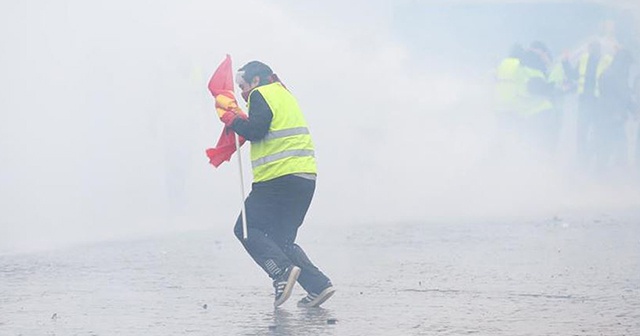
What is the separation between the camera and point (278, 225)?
938 cm

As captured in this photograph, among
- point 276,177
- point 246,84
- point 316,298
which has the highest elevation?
point 246,84

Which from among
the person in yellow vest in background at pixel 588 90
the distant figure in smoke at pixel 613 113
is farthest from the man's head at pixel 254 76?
the person in yellow vest in background at pixel 588 90

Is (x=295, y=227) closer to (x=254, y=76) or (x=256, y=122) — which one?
(x=256, y=122)

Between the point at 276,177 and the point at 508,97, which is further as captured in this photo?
the point at 508,97

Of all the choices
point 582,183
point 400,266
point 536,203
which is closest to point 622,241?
point 400,266

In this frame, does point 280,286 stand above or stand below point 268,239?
below

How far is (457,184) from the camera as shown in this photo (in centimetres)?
1980

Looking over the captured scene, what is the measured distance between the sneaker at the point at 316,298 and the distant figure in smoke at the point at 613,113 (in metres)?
13.8

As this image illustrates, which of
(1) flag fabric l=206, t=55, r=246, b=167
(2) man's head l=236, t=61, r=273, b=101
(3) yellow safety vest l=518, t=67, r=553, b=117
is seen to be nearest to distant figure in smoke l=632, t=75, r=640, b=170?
(3) yellow safety vest l=518, t=67, r=553, b=117

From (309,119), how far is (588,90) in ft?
15.6

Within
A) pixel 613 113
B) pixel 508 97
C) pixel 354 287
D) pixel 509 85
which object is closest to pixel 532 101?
pixel 508 97

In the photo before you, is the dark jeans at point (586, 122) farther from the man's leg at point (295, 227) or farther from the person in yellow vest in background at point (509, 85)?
the man's leg at point (295, 227)

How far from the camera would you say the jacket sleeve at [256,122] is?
9086mm

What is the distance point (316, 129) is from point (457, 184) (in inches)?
73.3
